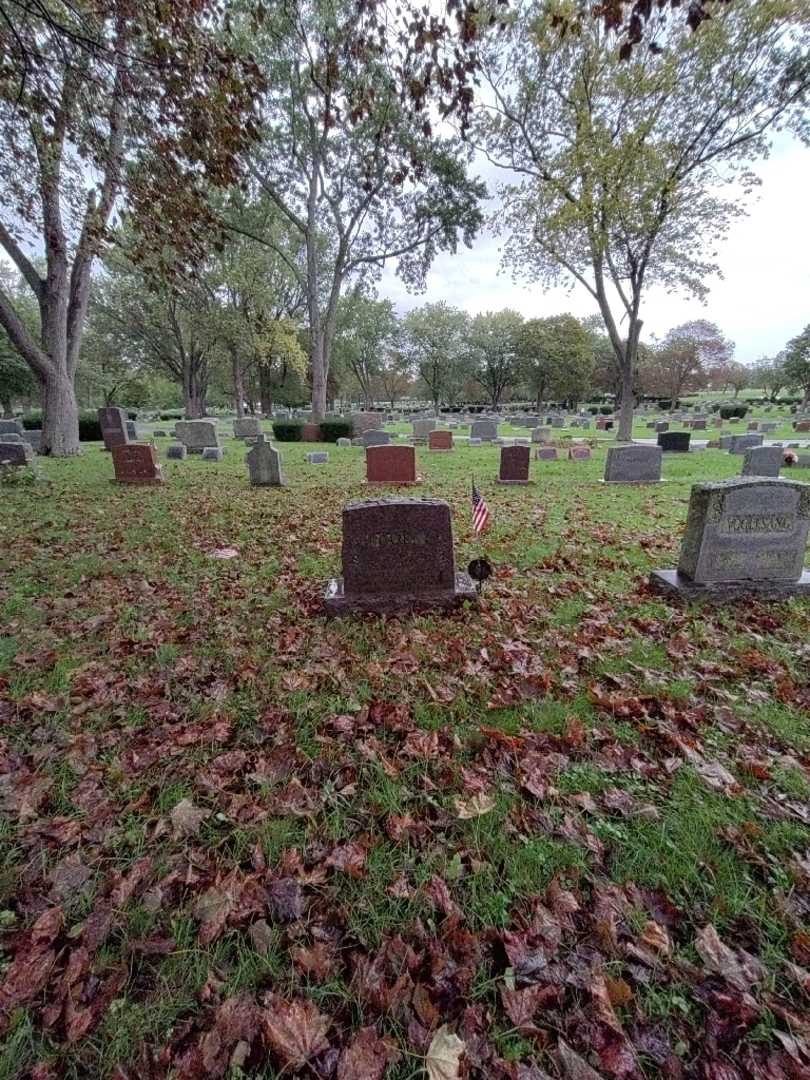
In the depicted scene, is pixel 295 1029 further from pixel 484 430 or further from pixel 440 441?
pixel 484 430

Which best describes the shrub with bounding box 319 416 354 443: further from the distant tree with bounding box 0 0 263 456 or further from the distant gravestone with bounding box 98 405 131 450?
→ the distant tree with bounding box 0 0 263 456

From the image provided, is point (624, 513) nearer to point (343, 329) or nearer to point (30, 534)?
point (30, 534)

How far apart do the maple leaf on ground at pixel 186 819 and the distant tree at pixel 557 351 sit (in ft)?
207

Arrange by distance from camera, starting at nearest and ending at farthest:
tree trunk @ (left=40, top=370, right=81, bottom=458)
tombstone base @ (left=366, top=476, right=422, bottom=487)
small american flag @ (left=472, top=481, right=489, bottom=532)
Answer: small american flag @ (left=472, top=481, right=489, bottom=532) < tombstone base @ (left=366, top=476, right=422, bottom=487) < tree trunk @ (left=40, top=370, right=81, bottom=458)

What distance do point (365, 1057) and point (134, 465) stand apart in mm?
12052

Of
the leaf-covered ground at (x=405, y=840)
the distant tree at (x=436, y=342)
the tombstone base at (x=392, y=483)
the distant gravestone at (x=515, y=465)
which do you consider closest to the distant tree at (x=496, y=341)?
the distant tree at (x=436, y=342)

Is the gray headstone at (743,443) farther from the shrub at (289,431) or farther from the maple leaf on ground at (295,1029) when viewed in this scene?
the maple leaf on ground at (295,1029)

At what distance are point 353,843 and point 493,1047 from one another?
0.89 m

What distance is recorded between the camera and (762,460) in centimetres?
1148

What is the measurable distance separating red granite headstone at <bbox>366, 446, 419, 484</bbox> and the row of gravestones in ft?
23.6

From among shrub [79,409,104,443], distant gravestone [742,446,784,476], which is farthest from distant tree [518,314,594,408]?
distant gravestone [742,446,784,476]

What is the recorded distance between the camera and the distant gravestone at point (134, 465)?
1101cm

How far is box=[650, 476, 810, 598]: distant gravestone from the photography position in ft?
14.6

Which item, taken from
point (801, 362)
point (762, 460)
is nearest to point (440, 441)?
point (762, 460)
